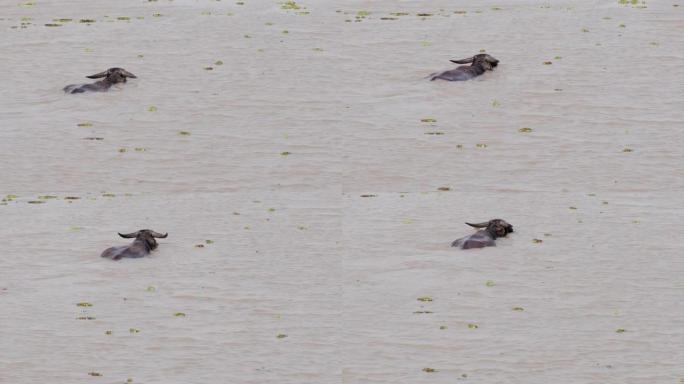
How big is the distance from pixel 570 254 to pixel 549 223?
6.66 feet

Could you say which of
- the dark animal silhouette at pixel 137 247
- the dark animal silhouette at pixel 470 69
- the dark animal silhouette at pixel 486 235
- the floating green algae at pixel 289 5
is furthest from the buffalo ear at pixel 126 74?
the dark animal silhouette at pixel 486 235

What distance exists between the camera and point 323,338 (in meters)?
28.0

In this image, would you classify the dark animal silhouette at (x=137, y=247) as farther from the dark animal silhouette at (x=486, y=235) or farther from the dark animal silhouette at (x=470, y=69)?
the dark animal silhouette at (x=470, y=69)

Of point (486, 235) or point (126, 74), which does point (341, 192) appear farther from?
point (126, 74)

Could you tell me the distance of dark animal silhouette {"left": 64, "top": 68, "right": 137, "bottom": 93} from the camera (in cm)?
4303

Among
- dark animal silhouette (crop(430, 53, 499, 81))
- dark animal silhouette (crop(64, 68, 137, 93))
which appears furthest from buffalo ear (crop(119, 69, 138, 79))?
dark animal silhouette (crop(430, 53, 499, 81))

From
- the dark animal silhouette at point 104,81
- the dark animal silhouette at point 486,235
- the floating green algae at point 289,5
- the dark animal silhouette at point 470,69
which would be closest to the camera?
the dark animal silhouette at point 486,235

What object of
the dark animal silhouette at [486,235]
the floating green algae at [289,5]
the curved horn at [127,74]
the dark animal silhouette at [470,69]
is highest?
the floating green algae at [289,5]

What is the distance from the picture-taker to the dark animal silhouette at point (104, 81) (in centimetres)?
4303

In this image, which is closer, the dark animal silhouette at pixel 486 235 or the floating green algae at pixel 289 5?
the dark animal silhouette at pixel 486 235

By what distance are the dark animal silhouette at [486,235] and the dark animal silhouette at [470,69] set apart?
10506 millimetres

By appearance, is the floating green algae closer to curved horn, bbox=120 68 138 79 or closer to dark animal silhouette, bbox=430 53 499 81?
curved horn, bbox=120 68 138 79

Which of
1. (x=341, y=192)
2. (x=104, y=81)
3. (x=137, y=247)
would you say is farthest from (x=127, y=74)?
(x=137, y=247)

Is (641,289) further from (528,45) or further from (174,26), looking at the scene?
(174,26)
